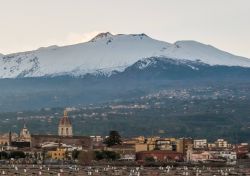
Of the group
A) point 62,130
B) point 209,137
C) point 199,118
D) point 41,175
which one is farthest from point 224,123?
point 41,175

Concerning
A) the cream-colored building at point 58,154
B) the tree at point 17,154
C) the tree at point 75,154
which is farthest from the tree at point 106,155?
the tree at point 17,154

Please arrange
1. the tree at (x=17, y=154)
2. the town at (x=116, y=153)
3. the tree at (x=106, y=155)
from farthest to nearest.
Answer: the tree at (x=17, y=154)
the tree at (x=106, y=155)
the town at (x=116, y=153)

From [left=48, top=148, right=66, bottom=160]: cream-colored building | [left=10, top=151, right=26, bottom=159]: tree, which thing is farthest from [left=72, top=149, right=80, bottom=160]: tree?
[left=10, top=151, right=26, bottom=159]: tree

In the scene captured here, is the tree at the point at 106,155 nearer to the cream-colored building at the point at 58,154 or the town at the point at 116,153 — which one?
the town at the point at 116,153

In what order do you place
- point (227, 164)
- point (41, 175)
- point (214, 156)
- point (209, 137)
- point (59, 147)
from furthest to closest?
point (209, 137) < point (59, 147) < point (214, 156) < point (227, 164) < point (41, 175)

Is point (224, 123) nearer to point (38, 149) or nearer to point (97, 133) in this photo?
point (97, 133)

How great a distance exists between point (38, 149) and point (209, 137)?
174 feet

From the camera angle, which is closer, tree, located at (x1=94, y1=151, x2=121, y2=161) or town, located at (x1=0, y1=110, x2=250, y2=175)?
town, located at (x1=0, y1=110, x2=250, y2=175)

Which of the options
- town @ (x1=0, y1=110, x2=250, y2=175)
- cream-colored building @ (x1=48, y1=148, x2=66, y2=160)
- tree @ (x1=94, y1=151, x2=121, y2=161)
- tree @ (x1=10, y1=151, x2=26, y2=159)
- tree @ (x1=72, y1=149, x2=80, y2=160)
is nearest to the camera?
town @ (x1=0, y1=110, x2=250, y2=175)

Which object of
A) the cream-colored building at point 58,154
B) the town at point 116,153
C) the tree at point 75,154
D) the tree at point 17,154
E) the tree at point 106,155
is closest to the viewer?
the town at point 116,153

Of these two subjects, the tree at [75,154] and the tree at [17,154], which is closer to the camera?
the tree at [17,154]

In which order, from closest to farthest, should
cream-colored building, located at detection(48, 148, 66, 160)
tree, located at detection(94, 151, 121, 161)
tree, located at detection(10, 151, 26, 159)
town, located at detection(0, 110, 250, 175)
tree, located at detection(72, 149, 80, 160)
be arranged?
town, located at detection(0, 110, 250, 175), tree, located at detection(94, 151, 121, 161), tree, located at detection(10, 151, 26, 159), tree, located at detection(72, 149, 80, 160), cream-colored building, located at detection(48, 148, 66, 160)

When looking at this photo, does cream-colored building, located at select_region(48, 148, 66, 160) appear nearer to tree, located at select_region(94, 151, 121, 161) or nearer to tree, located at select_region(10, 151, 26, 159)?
tree, located at select_region(10, 151, 26, 159)

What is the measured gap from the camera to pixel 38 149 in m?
123
